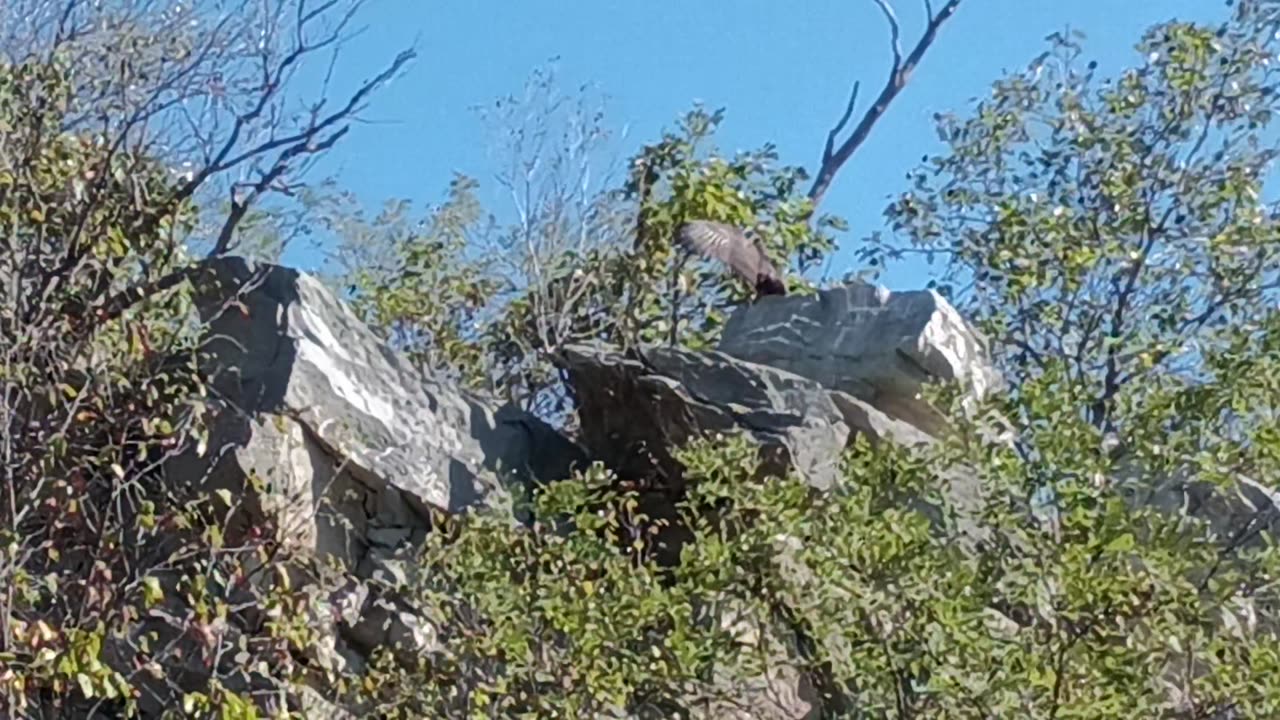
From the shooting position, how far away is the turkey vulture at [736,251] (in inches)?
283

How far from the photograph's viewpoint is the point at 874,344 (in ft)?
22.0

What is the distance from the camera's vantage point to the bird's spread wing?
23.6 feet

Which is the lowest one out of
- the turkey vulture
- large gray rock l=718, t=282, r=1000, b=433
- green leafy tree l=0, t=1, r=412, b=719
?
green leafy tree l=0, t=1, r=412, b=719

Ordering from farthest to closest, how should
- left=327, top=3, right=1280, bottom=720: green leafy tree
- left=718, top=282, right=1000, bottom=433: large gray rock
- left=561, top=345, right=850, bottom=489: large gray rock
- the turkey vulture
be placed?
the turkey vulture < left=718, top=282, right=1000, bottom=433: large gray rock < left=561, top=345, right=850, bottom=489: large gray rock < left=327, top=3, right=1280, bottom=720: green leafy tree

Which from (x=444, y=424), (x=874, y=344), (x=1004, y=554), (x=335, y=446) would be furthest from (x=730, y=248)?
(x=1004, y=554)

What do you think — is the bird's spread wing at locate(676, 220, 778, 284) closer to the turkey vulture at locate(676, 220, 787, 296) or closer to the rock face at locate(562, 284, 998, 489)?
the turkey vulture at locate(676, 220, 787, 296)

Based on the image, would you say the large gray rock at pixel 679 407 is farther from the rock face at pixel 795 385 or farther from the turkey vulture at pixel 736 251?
the turkey vulture at pixel 736 251

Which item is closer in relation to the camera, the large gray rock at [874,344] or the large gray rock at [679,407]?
the large gray rock at [679,407]

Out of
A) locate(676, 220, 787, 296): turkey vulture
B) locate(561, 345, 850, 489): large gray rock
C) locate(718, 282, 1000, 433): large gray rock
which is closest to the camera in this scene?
locate(561, 345, 850, 489): large gray rock

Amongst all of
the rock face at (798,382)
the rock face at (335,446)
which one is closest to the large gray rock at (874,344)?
the rock face at (798,382)

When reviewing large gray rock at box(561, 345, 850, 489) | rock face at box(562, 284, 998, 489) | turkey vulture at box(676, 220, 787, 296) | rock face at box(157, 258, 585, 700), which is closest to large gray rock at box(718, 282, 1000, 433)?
rock face at box(562, 284, 998, 489)

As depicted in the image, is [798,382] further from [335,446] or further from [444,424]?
[335,446]

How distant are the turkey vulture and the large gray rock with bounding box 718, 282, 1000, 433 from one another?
0.18m

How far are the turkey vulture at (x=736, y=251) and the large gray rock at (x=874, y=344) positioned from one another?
18 centimetres
